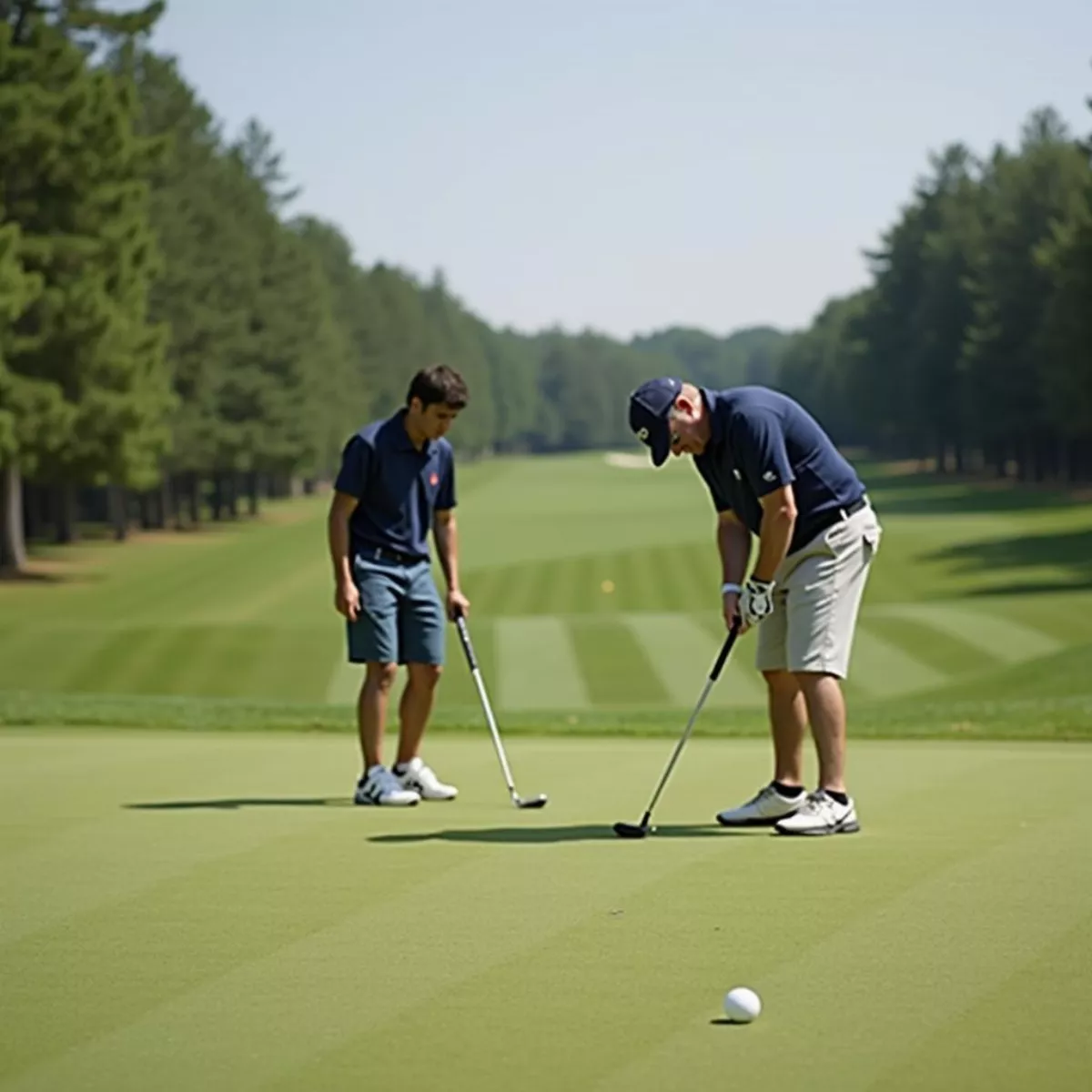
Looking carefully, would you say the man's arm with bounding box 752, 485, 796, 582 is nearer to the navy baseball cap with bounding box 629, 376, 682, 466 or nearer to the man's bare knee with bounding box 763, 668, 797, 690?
the navy baseball cap with bounding box 629, 376, 682, 466

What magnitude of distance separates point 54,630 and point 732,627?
24609 millimetres

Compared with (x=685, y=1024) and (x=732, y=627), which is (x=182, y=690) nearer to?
(x=732, y=627)

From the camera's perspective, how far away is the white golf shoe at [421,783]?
9.73 m

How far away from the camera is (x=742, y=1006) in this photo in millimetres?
5023

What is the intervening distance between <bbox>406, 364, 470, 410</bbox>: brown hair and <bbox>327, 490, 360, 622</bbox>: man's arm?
1.80ft

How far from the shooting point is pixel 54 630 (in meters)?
31.8

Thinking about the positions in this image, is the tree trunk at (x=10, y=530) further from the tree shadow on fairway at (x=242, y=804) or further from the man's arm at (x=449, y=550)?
the tree shadow on fairway at (x=242, y=804)

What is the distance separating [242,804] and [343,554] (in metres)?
1.18

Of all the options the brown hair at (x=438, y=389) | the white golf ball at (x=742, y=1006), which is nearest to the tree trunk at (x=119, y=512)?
the brown hair at (x=438, y=389)

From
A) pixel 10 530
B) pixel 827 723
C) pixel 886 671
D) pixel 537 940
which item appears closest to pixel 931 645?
pixel 886 671

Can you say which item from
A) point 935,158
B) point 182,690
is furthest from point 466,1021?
point 935,158

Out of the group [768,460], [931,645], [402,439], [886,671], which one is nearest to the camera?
[768,460]

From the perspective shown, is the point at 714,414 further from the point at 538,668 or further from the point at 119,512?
the point at 119,512

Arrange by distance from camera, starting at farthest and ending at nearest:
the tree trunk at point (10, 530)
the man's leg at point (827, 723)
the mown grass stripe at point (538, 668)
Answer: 1. the tree trunk at point (10, 530)
2. the mown grass stripe at point (538, 668)
3. the man's leg at point (827, 723)
